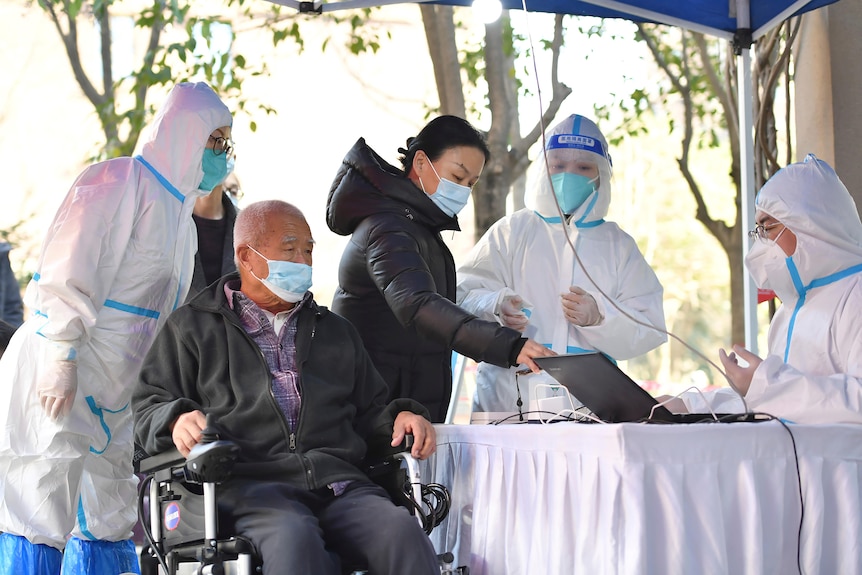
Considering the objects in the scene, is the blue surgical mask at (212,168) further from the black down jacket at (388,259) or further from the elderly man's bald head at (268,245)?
the elderly man's bald head at (268,245)

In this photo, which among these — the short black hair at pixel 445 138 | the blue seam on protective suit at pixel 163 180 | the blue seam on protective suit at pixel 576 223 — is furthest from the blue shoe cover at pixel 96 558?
the blue seam on protective suit at pixel 576 223

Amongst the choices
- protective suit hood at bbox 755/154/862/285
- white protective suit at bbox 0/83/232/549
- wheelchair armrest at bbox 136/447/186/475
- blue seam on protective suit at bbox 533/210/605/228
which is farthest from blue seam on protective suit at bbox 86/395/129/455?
protective suit hood at bbox 755/154/862/285

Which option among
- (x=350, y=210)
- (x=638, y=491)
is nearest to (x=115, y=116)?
(x=350, y=210)

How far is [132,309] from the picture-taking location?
3490mm

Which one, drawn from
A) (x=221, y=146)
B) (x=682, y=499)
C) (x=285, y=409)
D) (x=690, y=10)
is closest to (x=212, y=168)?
(x=221, y=146)

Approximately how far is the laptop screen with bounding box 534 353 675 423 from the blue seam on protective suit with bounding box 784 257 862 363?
800mm

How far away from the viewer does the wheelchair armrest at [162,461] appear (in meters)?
2.67

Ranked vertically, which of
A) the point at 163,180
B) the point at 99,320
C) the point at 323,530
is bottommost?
the point at 323,530

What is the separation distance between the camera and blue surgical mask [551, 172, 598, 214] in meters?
3.95

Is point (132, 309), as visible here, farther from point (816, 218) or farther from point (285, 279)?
point (816, 218)

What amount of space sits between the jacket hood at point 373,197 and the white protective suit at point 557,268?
0.45 m

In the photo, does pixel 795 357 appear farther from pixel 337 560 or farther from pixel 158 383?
pixel 158 383

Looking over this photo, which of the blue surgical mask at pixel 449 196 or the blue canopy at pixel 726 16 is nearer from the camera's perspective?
the blue surgical mask at pixel 449 196

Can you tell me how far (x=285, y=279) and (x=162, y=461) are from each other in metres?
0.63
